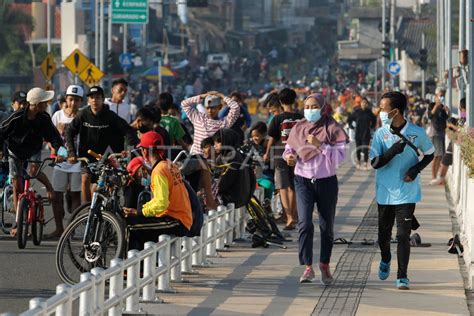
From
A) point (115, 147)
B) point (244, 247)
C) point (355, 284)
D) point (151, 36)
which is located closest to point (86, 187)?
point (115, 147)

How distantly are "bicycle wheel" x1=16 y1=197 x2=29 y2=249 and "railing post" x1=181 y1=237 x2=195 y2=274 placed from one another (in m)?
2.60

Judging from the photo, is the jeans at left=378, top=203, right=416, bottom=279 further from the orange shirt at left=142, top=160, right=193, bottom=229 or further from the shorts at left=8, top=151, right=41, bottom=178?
the shorts at left=8, top=151, right=41, bottom=178

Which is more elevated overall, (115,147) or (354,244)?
(115,147)

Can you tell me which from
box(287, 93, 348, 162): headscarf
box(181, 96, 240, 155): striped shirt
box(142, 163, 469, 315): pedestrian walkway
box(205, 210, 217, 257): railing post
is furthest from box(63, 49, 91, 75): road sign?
box(287, 93, 348, 162): headscarf

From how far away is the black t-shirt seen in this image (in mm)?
19125

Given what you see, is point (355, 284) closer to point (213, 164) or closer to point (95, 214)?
point (95, 214)

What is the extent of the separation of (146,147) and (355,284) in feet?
7.67

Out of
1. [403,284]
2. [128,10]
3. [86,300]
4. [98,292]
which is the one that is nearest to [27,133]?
[403,284]

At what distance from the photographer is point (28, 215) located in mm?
17047

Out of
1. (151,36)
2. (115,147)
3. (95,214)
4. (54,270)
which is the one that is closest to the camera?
(95,214)

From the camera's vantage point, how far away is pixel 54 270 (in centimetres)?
1535

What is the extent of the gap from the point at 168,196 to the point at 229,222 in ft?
13.1

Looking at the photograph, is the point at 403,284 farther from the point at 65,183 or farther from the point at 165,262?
the point at 65,183

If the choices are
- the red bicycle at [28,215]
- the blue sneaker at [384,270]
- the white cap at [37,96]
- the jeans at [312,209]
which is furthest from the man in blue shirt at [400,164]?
the white cap at [37,96]
